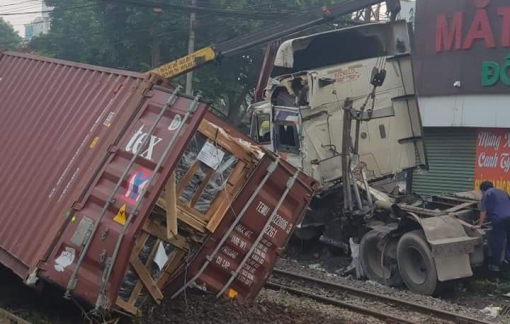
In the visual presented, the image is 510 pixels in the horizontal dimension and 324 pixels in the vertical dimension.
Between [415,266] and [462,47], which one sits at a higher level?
[462,47]

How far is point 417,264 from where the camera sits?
10695mm

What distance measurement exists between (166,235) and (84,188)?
92cm

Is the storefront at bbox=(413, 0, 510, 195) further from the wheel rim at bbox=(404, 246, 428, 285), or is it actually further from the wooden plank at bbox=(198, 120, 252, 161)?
the wooden plank at bbox=(198, 120, 252, 161)

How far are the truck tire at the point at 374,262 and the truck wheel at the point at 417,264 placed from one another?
0.55 metres

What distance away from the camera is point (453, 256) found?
32.6 ft

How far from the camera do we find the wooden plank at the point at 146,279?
644cm

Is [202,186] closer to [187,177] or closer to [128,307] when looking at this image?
[187,177]

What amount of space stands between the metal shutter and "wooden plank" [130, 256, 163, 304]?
1315cm

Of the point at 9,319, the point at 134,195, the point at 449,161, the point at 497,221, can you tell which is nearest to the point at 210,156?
the point at 134,195

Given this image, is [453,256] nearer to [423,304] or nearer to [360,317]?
[423,304]

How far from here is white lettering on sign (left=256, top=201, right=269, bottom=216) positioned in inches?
298

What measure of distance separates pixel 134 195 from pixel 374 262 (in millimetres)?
6540

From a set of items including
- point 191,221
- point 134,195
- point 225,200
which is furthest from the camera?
point 225,200

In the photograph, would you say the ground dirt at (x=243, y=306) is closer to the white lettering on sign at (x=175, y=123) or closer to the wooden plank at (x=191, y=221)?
the wooden plank at (x=191, y=221)
